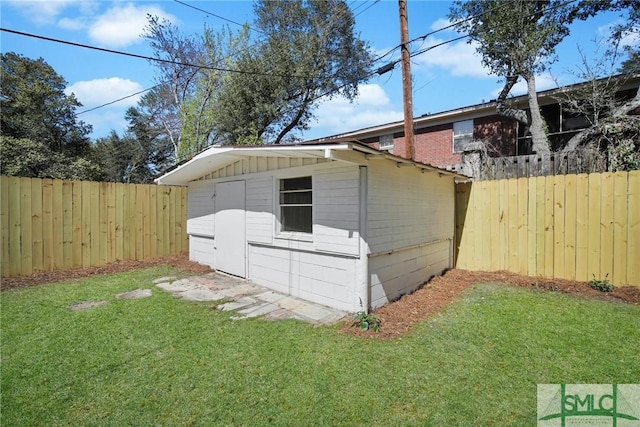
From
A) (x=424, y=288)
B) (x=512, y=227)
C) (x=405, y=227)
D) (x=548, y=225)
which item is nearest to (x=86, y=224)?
(x=405, y=227)

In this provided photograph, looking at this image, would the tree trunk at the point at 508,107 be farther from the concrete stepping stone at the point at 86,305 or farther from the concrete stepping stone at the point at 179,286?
the concrete stepping stone at the point at 86,305

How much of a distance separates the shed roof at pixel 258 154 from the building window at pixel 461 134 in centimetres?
737

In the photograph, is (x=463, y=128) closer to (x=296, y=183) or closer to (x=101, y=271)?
(x=296, y=183)

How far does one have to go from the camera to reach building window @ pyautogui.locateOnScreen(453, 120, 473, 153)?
43.5 ft

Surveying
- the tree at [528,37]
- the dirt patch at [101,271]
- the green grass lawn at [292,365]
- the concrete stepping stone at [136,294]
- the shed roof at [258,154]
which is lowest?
the green grass lawn at [292,365]

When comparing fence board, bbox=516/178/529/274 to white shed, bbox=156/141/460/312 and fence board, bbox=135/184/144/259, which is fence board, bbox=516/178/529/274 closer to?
white shed, bbox=156/141/460/312

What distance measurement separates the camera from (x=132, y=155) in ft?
81.8

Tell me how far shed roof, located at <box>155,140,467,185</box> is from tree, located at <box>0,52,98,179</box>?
12795mm

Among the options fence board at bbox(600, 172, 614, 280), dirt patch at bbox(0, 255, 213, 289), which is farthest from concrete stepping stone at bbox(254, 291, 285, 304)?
fence board at bbox(600, 172, 614, 280)

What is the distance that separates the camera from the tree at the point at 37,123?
15.7 meters

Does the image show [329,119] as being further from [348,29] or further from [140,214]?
[140,214]

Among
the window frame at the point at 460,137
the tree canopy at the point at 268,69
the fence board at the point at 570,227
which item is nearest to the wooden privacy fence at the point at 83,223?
the tree canopy at the point at 268,69

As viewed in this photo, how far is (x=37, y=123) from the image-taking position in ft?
58.0

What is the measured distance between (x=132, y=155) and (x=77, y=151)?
Result: 5.07 meters
